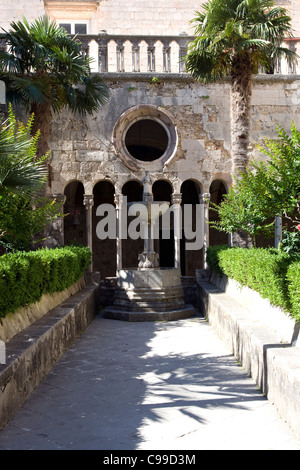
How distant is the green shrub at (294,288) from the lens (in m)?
4.24

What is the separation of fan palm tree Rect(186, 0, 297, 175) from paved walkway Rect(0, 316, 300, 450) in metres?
6.59

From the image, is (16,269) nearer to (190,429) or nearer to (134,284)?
(190,429)

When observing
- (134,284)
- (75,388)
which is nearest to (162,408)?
(75,388)

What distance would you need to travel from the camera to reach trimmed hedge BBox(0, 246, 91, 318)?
4.66 metres

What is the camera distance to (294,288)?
439cm

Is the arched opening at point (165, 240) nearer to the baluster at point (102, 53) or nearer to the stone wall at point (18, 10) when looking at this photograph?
the baluster at point (102, 53)

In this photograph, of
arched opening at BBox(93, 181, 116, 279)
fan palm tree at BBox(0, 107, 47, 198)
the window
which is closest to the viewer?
fan palm tree at BBox(0, 107, 47, 198)

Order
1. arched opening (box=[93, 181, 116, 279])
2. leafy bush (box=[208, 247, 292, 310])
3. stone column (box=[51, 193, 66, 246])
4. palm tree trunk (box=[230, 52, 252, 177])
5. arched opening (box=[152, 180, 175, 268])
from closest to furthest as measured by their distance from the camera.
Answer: leafy bush (box=[208, 247, 292, 310])
palm tree trunk (box=[230, 52, 252, 177])
stone column (box=[51, 193, 66, 246])
arched opening (box=[93, 181, 116, 279])
arched opening (box=[152, 180, 175, 268])

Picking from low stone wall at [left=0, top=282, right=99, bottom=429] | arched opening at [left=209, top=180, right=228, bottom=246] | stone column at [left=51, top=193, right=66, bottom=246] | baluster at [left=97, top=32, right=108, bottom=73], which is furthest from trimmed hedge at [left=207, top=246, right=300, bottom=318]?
arched opening at [left=209, top=180, right=228, bottom=246]

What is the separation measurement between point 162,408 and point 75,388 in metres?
1.08

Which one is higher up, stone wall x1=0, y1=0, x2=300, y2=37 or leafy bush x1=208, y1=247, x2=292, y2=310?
stone wall x1=0, y1=0, x2=300, y2=37

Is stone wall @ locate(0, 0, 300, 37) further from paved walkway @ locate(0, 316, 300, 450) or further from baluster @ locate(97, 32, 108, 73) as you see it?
paved walkway @ locate(0, 316, 300, 450)

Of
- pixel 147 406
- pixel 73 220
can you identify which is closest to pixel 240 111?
pixel 73 220

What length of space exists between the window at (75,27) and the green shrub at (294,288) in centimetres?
1471
